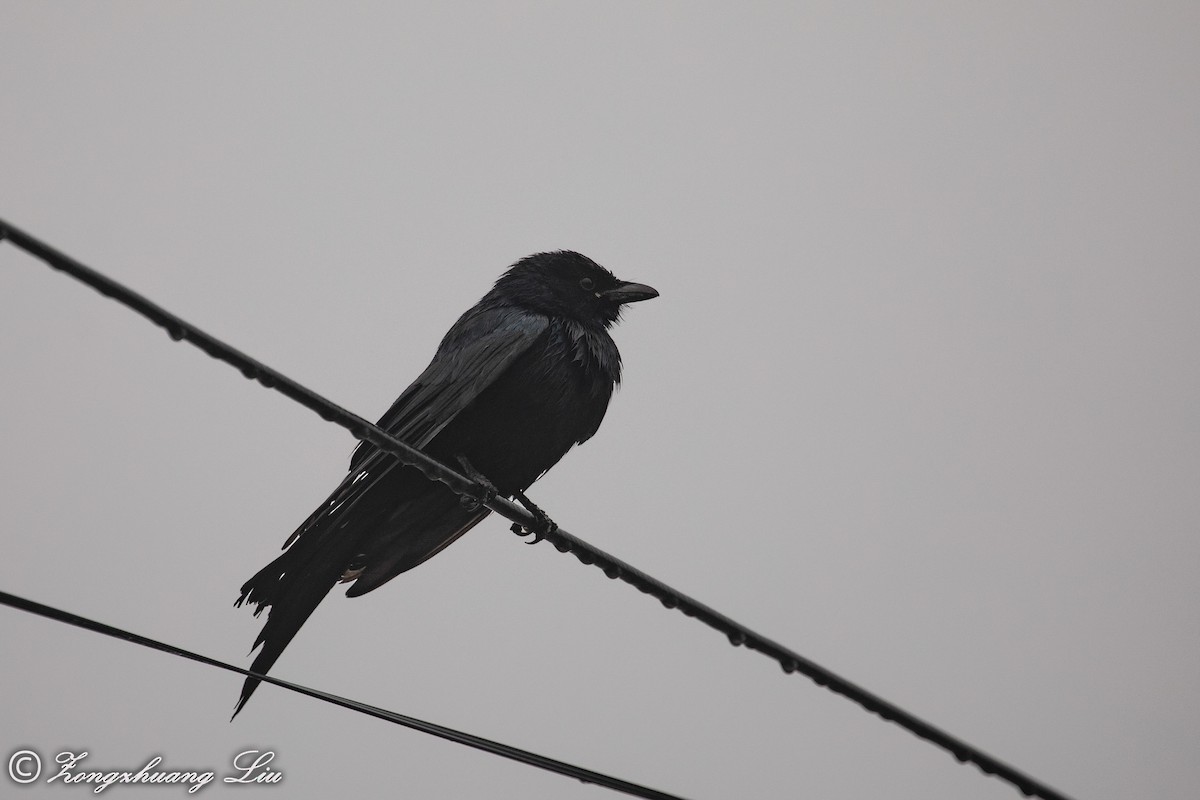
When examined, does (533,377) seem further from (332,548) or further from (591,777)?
(591,777)

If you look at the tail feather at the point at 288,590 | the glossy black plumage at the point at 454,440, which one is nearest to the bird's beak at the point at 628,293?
the glossy black plumage at the point at 454,440

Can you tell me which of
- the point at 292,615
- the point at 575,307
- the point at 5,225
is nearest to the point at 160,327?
the point at 5,225

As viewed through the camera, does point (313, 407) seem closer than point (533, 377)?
Yes

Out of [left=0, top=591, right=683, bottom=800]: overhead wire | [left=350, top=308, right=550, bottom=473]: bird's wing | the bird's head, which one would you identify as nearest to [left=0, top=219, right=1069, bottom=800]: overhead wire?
[left=0, top=591, right=683, bottom=800]: overhead wire

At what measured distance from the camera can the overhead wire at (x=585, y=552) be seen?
2518mm

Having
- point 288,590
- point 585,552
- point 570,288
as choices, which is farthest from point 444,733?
point 570,288

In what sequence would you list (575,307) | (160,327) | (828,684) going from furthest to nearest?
(575,307) → (828,684) → (160,327)

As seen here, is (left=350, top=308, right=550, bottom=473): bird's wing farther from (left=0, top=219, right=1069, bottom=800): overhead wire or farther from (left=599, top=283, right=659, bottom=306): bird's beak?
(left=0, top=219, right=1069, bottom=800): overhead wire

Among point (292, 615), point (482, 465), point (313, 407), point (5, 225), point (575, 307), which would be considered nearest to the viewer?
point (5, 225)

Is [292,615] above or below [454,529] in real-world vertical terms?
below

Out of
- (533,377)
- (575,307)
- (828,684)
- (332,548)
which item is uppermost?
(575,307)

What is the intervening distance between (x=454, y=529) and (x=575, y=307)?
1.39 metres

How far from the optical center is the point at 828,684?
323 centimetres

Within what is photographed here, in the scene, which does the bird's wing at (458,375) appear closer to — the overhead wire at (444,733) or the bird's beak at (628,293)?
the bird's beak at (628,293)
